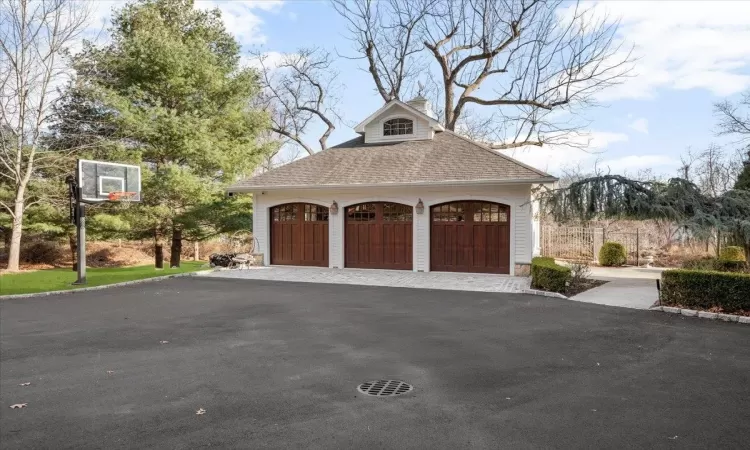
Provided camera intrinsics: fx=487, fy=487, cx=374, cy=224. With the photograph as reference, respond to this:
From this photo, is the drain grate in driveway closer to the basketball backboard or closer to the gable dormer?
the basketball backboard

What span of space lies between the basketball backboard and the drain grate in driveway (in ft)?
40.0

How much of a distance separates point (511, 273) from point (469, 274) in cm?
127

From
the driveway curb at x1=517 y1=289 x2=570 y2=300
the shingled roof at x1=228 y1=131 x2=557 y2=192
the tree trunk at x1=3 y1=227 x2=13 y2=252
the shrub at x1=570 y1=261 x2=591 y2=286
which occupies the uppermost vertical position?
the shingled roof at x1=228 y1=131 x2=557 y2=192

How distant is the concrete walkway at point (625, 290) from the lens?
412 inches

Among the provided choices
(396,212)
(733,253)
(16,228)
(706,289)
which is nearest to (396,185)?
(396,212)

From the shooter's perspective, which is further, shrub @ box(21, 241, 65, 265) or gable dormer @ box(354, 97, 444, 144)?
shrub @ box(21, 241, 65, 265)

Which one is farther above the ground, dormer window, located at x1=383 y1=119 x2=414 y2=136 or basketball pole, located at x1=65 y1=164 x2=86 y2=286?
dormer window, located at x1=383 y1=119 x2=414 y2=136

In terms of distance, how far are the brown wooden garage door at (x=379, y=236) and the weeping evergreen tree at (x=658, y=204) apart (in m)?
5.99

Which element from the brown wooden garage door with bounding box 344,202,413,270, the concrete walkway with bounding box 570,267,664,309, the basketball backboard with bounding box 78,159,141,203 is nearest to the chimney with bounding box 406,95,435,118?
the brown wooden garage door with bounding box 344,202,413,270

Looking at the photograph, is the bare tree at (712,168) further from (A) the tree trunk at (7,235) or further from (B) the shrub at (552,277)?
(A) the tree trunk at (7,235)

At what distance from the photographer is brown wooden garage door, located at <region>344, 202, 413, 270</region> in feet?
53.4

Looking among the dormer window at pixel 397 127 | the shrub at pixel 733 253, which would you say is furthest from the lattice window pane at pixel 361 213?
the shrub at pixel 733 253

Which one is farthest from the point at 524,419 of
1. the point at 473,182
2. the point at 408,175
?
the point at 408,175

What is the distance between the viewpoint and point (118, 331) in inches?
309
